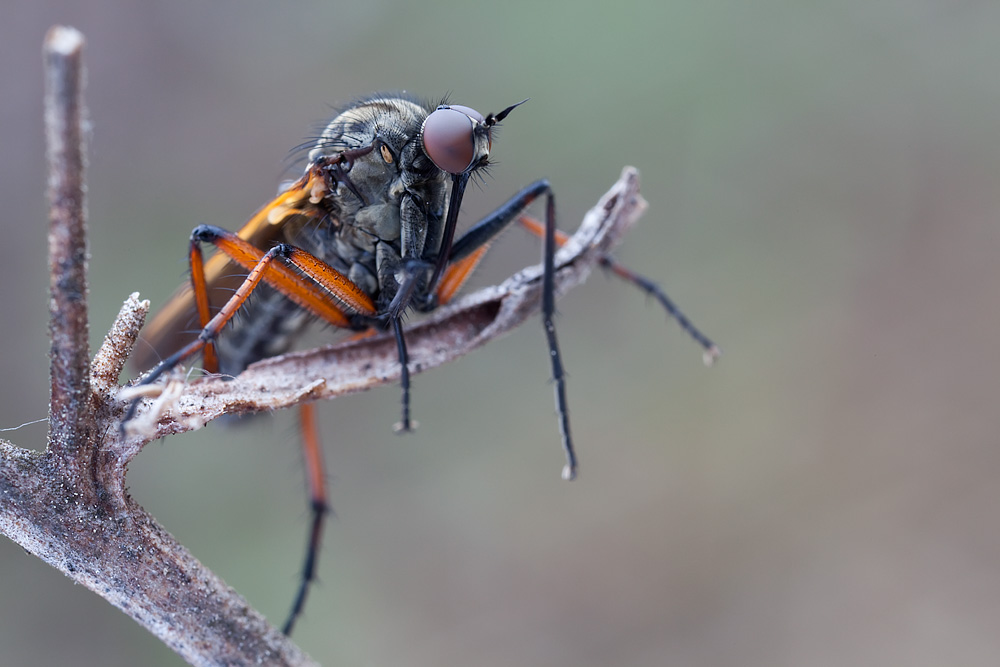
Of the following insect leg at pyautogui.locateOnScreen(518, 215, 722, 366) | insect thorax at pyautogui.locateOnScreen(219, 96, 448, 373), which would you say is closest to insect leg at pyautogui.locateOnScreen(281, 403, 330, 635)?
insect thorax at pyautogui.locateOnScreen(219, 96, 448, 373)

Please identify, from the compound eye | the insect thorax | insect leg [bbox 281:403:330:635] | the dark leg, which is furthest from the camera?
insect leg [bbox 281:403:330:635]

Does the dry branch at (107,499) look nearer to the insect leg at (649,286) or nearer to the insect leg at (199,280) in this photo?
the insect leg at (199,280)

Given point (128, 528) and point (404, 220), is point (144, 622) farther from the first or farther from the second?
point (404, 220)

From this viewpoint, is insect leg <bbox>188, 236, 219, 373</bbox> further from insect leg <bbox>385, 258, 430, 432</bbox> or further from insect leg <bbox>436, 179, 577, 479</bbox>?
insect leg <bbox>436, 179, 577, 479</bbox>

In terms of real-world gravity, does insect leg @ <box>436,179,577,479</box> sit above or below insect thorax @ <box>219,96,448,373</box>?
below

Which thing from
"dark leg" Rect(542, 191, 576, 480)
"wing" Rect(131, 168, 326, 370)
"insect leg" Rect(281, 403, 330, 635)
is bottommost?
"insect leg" Rect(281, 403, 330, 635)

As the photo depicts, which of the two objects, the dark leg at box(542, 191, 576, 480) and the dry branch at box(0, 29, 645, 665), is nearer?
the dry branch at box(0, 29, 645, 665)

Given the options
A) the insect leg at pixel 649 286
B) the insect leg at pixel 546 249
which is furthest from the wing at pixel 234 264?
the insect leg at pixel 649 286

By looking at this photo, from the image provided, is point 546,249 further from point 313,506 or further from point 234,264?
point 313,506
